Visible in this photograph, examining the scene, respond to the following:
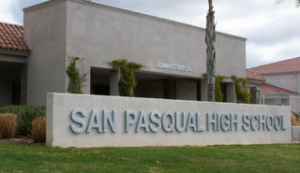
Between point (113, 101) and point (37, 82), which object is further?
point (37, 82)

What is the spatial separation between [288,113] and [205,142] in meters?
6.61

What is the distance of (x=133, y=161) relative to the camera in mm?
10094

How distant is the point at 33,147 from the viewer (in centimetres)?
1091

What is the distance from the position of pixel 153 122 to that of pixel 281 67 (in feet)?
103

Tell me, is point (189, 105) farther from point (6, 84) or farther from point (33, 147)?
point (6, 84)

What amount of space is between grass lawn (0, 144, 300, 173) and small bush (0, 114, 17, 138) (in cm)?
156

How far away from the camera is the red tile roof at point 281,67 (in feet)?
133

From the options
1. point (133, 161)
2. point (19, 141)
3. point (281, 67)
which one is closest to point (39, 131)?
point (19, 141)

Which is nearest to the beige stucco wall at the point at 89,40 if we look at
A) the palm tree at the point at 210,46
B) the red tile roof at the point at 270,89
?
the palm tree at the point at 210,46

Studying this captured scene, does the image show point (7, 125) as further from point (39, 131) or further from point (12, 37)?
point (12, 37)

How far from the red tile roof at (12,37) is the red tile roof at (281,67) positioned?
27.8 m

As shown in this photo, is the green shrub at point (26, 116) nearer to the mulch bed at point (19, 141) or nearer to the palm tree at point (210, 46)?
the mulch bed at point (19, 141)

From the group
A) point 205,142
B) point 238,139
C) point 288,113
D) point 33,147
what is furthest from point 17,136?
point 288,113

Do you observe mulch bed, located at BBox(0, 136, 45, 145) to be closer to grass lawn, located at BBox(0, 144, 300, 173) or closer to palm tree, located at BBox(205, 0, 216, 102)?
grass lawn, located at BBox(0, 144, 300, 173)
